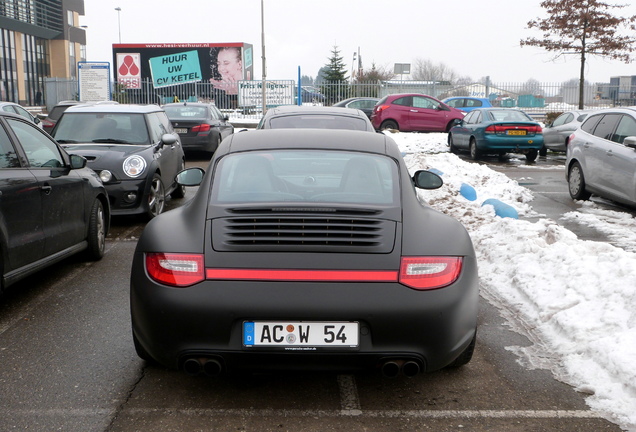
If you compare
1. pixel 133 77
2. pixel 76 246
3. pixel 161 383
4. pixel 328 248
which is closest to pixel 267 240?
pixel 328 248

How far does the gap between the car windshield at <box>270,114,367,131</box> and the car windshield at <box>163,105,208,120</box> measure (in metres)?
9.65

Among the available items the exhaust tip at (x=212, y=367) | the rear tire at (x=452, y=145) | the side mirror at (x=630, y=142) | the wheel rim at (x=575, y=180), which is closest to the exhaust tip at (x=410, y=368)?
the exhaust tip at (x=212, y=367)

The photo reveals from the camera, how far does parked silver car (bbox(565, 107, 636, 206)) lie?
10.1 m

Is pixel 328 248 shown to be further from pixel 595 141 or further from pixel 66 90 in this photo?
pixel 66 90

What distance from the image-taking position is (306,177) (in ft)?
14.0

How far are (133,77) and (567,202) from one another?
4276 cm

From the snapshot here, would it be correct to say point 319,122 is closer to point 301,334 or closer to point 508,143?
point 301,334

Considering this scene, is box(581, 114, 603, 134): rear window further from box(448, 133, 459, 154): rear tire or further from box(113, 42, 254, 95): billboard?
box(113, 42, 254, 95): billboard

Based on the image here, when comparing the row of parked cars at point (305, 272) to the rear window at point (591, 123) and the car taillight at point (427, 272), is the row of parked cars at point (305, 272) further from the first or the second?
the rear window at point (591, 123)

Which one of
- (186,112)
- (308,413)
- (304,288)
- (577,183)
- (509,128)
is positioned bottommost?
(308,413)

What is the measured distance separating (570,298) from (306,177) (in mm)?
2353

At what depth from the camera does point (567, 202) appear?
11.9m

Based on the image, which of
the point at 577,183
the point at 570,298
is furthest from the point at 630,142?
the point at 570,298

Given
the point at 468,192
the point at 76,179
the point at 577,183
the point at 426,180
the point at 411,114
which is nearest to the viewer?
the point at 426,180
